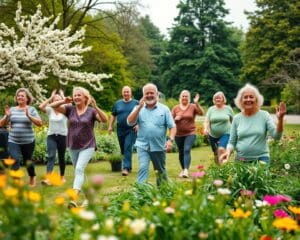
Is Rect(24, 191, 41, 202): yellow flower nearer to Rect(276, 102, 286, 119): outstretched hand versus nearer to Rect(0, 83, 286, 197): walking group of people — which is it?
Rect(0, 83, 286, 197): walking group of people

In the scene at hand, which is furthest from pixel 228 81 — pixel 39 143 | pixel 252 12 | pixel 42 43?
pixel 39 143

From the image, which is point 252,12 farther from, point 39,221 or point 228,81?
point 39,221

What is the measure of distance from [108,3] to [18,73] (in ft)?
40.0

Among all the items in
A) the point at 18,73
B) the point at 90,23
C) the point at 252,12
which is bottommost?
the point at 18,73

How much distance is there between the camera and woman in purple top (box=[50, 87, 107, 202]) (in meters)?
7.31

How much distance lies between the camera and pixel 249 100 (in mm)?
6324

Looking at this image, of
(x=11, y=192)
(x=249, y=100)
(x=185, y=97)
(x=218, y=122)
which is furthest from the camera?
(x=185, y=97)

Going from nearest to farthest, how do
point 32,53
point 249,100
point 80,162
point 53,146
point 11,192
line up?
point 11,192
point 249,100
point 80,162
point 53,146
point 32,53

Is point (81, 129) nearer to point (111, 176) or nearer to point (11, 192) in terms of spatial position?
point (111, 176)

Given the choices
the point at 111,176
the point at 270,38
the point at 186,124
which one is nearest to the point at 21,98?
the point at 111,176

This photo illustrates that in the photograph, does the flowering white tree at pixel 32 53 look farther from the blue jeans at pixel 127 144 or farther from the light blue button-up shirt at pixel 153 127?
the light blue button-up shirt at pixel 153 127

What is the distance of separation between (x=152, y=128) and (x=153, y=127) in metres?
0.02

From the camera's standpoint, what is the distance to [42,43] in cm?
1894

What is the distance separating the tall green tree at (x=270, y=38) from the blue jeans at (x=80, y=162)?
38065 millimetres
